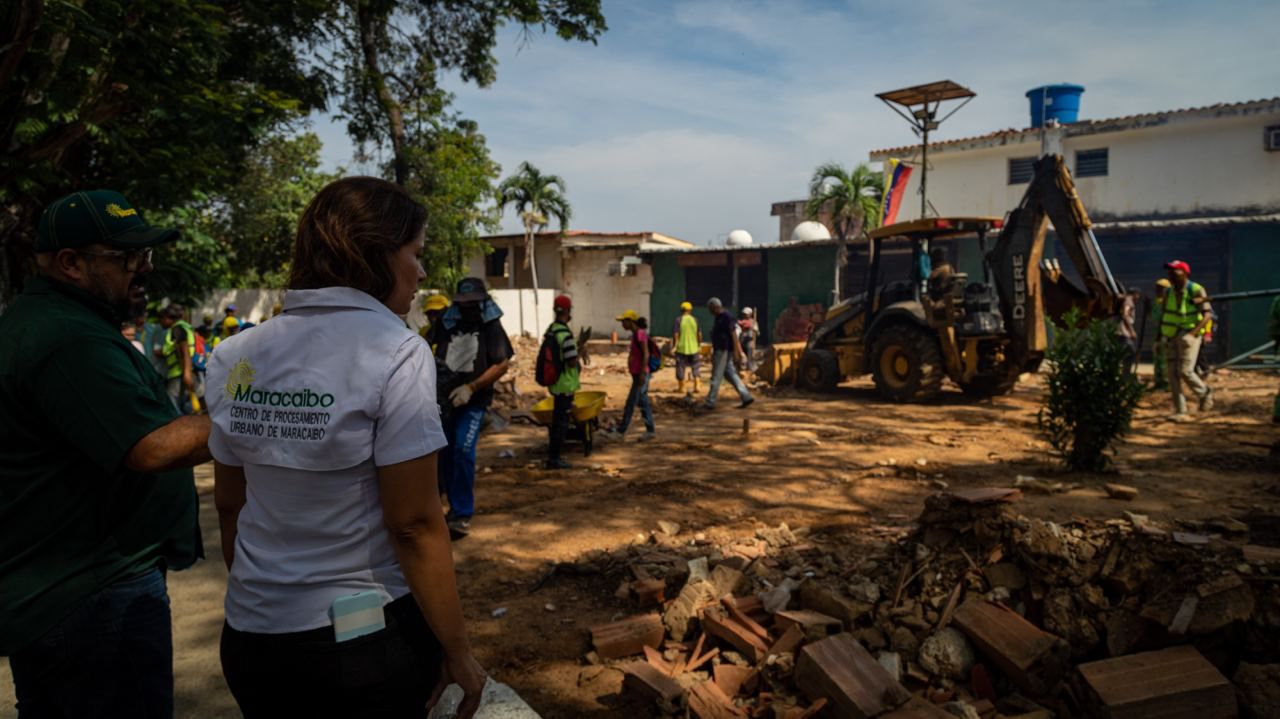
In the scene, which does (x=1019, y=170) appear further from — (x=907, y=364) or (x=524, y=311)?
(x=524, y=311)

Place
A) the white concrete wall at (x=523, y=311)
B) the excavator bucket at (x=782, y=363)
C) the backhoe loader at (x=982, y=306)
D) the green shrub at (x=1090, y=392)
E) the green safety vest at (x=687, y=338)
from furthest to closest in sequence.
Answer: the white concrete wall at (x=523, y=311)
the excavator bucket at (x=782, y=363)
the green safety vest at (x=687, y=338)
the backhoe loader at (x=982, y=306)
the green shrub at (x=1090, y=392)

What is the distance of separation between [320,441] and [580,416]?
24.0ft

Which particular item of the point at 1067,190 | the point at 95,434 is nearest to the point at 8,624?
the point at 95,434

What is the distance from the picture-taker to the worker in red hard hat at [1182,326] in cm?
958

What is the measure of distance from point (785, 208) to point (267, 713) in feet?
109

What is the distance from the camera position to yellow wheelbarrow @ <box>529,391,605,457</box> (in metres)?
8.70

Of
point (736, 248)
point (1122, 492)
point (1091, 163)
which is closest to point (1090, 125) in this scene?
point (1091, 163)

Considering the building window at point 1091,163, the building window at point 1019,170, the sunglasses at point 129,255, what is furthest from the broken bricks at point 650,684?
the building window at point 1091,163

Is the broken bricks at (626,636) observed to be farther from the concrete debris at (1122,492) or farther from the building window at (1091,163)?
the building window at (1091,163)

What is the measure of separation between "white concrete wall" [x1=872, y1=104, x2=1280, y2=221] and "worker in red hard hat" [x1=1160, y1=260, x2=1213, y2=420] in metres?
14.7

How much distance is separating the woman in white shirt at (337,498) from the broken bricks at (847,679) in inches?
74.4

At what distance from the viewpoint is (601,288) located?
28625 mm

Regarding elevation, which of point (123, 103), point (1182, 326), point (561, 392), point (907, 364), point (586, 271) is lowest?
point (907, 364)

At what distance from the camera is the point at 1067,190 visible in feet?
33.4
